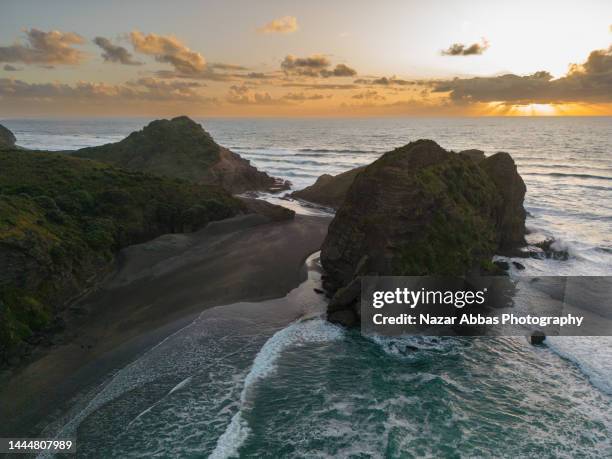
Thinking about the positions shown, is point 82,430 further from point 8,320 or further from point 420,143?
point 420,143

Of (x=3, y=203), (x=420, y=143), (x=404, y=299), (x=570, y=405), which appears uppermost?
(x=420, y=143)

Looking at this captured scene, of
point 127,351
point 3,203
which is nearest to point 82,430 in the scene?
point 127,351

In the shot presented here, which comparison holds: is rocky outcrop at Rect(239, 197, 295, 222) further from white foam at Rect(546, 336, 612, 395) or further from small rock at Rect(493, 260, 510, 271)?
white foam at Rect(546, 336, 612, 395)

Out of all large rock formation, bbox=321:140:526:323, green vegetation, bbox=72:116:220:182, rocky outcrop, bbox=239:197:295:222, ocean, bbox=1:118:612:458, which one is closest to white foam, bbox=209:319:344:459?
ocean, bbox=1:118:612:458

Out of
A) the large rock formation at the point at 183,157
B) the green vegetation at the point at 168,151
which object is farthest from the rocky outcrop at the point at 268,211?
the green vegetation at the point at 168,151

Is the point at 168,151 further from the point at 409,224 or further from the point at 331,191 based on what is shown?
the point at 409,224

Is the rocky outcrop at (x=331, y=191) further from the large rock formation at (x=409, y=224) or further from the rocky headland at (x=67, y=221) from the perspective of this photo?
the large rock formation at (x=409, y=224)

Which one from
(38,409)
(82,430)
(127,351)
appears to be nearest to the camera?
(82,430)

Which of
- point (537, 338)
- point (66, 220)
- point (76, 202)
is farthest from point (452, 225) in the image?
point (76, 202)
